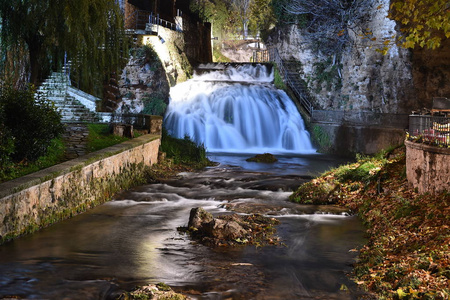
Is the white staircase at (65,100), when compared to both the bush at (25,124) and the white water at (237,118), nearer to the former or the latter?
the bush at (25,124)

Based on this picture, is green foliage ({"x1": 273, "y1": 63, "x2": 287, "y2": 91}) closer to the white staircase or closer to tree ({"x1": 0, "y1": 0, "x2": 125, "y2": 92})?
the white staircase

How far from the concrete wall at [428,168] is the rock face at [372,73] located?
9.17 m

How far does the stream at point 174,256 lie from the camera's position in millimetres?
7004

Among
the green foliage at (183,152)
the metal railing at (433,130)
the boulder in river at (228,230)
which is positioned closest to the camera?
the boulder in river at (228,230)

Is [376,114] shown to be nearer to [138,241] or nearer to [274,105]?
[274,105]

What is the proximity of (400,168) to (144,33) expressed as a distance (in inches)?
867

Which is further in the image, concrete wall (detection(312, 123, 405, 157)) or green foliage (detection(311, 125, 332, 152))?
green foliage (detection(311, 125, 332, 152))

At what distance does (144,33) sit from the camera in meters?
31.3

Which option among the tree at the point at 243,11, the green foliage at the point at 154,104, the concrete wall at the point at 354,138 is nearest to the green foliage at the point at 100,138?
the concrete wall at the point at 354,138

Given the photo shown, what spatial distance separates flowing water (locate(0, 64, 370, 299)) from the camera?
23.0 ft

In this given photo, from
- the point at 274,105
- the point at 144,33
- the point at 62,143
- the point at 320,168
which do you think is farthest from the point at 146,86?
the point at 62,143

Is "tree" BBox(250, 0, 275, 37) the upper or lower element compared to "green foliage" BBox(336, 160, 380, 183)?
upper

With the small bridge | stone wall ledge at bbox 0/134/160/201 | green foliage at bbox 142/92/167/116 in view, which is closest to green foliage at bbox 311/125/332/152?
green foliage at bbox 142/92/167/116

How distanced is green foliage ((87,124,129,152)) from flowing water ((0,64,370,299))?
5.67 feet
